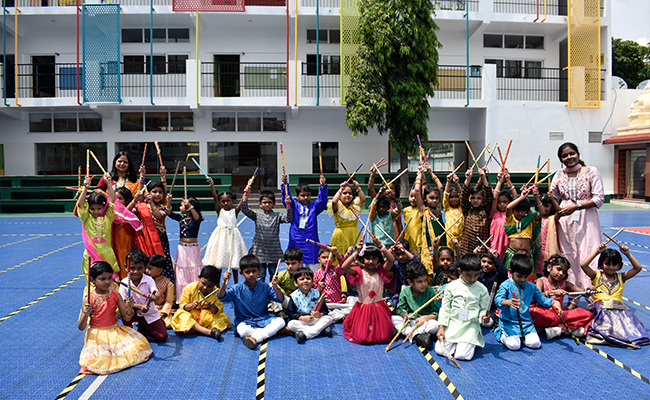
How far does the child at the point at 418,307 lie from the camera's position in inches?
152

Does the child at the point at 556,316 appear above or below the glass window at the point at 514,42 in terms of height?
below

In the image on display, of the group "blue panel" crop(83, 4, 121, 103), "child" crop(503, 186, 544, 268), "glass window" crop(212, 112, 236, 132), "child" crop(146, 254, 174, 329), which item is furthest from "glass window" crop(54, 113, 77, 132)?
"child" crop(503, 186, 544, 268)

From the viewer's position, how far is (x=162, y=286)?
14.2 ft

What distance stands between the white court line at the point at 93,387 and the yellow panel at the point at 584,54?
1726cm

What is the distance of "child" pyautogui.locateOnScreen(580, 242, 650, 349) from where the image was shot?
3.72 metres

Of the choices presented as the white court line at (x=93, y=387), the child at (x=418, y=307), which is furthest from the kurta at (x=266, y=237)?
the white court line at (x=93, y=387)

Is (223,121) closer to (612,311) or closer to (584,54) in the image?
(584,54)

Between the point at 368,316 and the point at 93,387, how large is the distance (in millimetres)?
2161

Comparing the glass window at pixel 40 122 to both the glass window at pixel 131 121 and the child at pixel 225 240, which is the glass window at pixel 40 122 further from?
the child at pixel 225 240

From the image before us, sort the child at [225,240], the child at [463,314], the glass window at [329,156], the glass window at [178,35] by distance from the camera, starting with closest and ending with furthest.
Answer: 1. the child at [463,314]
2. the child at [225,240]
3. the glass window at [178,35]
4. the glass window at [329,156]

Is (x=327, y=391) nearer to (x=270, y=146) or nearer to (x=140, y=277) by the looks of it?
(x=140, y=277)

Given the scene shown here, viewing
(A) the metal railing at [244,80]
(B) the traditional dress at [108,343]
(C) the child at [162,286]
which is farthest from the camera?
(A) the metal railing at [244,80]

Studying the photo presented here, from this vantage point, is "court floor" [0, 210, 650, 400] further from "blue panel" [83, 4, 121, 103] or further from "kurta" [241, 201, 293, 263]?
→ "blue panel" [83, 4, 121, 103]

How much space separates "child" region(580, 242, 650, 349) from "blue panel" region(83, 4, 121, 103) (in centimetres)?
1486
